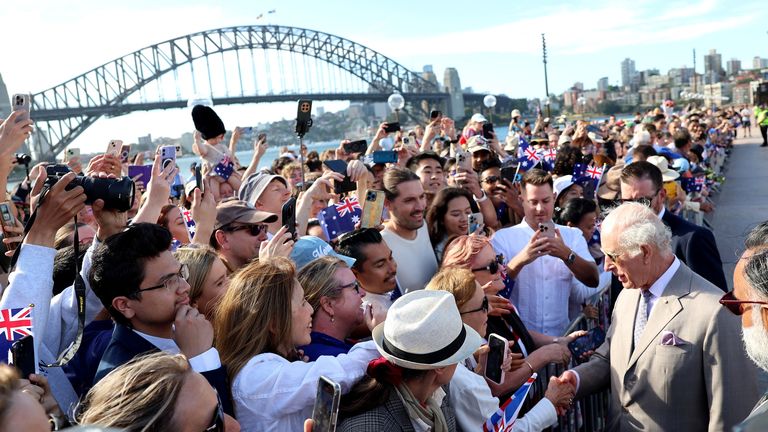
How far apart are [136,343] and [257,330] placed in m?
0.45

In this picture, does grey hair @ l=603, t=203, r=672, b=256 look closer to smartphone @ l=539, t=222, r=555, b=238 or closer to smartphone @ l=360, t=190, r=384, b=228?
smartphone @ l=539, t=222, r=555, b=238

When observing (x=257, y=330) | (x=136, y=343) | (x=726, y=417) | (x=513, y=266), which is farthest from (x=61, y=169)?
(x=726, y=417)

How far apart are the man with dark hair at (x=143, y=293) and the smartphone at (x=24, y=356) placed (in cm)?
32

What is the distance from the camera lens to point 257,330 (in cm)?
264

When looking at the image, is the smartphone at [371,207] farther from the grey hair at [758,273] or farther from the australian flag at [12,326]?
the grey hair at [758,273]

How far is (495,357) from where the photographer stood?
9.41 feet

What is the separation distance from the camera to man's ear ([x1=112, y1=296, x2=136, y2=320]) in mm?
2619

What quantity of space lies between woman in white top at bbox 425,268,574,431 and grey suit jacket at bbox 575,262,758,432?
29 centimetres

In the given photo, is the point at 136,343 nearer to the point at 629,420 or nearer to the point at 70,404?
the point at 70,404

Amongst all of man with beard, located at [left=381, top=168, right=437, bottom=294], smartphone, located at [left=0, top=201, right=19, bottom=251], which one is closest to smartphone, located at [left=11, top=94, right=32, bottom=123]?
smartphone, located at [left=0, top=201, right=19, bottom=251]

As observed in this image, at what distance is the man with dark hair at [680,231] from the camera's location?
4.22 m

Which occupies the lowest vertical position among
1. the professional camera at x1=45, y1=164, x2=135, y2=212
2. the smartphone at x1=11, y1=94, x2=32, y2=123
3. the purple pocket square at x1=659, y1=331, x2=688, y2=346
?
the purple pocket square at x1=659, y1=331, x2=688, y2=346

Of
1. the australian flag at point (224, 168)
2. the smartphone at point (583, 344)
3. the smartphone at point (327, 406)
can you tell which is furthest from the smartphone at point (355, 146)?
the smartphone at point (327, 406)

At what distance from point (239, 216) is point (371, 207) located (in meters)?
0.87
